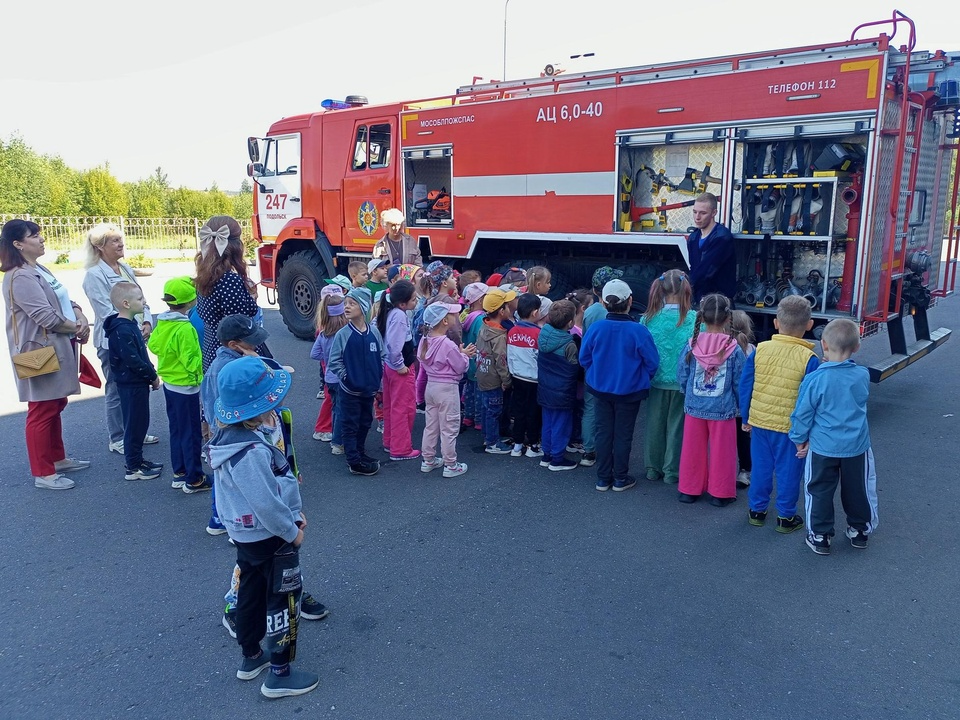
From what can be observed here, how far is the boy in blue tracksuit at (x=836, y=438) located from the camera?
4.14m

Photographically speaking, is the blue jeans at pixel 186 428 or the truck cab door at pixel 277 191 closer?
the blue jeans at pixel 186 428

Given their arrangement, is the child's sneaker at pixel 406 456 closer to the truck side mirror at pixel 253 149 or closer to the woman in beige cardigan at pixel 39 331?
the woman in beige cardigan at pixel 39 331

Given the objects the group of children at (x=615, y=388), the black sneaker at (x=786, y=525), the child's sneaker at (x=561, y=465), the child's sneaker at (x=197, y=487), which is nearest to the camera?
the group of children at (x=615, y=388)

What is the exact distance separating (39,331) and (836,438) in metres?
5.30

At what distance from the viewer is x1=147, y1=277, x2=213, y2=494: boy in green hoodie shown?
4.93 meters

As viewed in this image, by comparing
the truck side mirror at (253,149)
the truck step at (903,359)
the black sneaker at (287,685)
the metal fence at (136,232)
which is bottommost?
the black sneaker at (287,685)

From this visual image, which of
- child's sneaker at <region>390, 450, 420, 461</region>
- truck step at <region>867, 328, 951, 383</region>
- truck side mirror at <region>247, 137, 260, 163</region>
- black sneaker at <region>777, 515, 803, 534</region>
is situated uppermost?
truck side mirror at <region>247, 137, 260, 163</region>

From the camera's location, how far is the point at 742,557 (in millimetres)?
4273

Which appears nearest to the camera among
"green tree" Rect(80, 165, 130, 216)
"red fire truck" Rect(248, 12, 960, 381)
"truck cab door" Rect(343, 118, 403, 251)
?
"red fire truck" Rect(248, 12, 960, 381)

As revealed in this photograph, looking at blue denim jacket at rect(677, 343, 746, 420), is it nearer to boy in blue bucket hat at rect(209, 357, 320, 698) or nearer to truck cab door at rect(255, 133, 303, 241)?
boy in blue bucket hat at rect(209, 357, 320, 698)

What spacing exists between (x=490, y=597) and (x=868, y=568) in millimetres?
2121

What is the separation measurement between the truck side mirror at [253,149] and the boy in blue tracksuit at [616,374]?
805cm

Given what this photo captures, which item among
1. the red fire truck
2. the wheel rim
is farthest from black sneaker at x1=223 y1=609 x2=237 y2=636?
the wheel rim

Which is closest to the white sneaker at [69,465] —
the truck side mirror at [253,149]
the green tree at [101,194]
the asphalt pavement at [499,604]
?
the asphalt pavement at [499,604]
